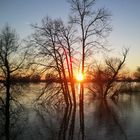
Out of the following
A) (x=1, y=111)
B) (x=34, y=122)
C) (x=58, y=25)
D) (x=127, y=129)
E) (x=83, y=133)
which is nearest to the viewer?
(x=83, y=133)

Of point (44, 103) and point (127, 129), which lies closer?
point (127, 129)

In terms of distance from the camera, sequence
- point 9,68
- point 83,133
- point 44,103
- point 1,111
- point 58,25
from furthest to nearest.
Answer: point 44,103 → point 58,25 → point 9,68 → point 1,111 → point 83,133

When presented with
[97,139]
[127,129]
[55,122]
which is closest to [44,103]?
[55,122]

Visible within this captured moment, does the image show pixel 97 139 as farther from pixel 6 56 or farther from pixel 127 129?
pixel 6 56

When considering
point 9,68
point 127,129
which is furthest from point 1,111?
point 127,129

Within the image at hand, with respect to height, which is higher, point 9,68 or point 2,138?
point 9,68

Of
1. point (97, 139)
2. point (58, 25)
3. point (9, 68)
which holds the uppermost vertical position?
point (58, 25)

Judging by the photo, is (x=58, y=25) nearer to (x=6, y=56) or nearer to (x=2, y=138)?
(x=6, y=56)

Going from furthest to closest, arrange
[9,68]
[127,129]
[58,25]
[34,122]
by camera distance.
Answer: [58,25]
[9,68]
[34,122]
[127,129]

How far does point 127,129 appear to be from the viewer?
2000cm

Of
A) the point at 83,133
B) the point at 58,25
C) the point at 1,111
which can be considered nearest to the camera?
the point at 83,133

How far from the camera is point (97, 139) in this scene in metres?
16.8

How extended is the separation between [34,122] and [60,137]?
21.1 ft

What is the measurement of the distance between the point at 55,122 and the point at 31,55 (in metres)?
11.1
